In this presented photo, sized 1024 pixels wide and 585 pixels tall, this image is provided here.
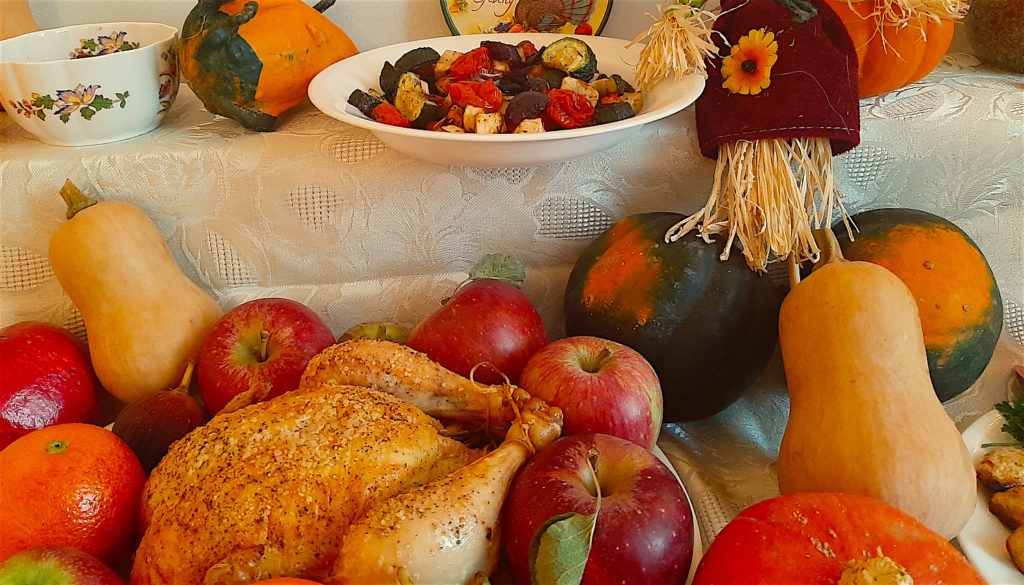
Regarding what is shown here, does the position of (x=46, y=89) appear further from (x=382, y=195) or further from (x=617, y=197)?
(x=617, y=197)

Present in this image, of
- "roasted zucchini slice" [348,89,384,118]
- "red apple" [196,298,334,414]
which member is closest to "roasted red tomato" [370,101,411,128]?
"roasted zucchini slice" [348,89,384,118]

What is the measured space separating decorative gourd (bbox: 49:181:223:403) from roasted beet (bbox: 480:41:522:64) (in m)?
0.47

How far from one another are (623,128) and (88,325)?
25.2 inches

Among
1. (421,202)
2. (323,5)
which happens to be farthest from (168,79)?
(421,202)

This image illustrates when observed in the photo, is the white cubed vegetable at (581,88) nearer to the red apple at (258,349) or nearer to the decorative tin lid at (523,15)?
the decorative tin lid at (523,15)

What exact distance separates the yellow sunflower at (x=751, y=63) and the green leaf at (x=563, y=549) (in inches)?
21.3

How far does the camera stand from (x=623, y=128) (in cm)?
73

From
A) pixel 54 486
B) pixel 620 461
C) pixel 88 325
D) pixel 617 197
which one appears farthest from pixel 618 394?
pixel 88 325

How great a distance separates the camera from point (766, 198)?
81 centimetres

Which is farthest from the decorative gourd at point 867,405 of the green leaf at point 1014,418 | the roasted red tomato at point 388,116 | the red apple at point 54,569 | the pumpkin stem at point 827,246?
the red apple at point 54,569

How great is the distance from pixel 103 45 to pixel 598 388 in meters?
0.78

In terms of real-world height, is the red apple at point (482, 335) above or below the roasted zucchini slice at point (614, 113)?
below

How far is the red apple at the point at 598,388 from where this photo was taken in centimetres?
66

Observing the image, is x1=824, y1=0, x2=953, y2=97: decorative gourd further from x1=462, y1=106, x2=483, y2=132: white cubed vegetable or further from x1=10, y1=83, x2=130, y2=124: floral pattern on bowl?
x1=10, y1=83, x2=130, y2=124: floral pattern on bowl
